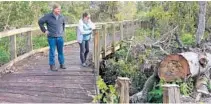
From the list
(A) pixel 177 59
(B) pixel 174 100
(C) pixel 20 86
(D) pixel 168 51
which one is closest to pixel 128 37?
(D) pixel 168 51

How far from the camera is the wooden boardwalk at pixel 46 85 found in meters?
7.18

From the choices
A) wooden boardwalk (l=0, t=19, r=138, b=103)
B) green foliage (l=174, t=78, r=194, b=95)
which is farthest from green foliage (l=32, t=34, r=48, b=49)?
green foliage (l=174, t=78, r=194, b=95)

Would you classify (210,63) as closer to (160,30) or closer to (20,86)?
(20,86)

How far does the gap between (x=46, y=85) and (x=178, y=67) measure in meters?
2.99

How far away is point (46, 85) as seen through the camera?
26.1 ft

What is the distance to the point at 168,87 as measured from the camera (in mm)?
4426

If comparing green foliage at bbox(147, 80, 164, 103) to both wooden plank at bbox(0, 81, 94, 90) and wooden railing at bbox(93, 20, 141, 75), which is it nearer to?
wooden railing at bbox(93, 20, 141, 75)

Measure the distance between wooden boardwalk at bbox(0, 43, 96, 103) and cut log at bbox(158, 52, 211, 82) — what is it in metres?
1.64

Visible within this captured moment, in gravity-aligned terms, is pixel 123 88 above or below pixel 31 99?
above

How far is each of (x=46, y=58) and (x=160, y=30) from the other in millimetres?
Result: 9752

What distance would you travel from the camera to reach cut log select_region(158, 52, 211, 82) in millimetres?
9055

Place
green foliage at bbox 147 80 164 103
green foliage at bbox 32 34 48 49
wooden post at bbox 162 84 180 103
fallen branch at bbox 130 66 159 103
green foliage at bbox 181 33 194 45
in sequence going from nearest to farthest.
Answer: wooden post at bbox 162 84 180 103 → fallen branch at bbox 130 66 159 103 → green foliage at bbox 147 80 164 103 → green foliage at bbox 32 34 48 49 → green foliage at bbox 181 33 194 45

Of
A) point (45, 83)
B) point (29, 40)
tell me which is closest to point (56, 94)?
point (45, 83)

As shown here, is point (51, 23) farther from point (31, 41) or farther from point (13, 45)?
point (31, 41)
